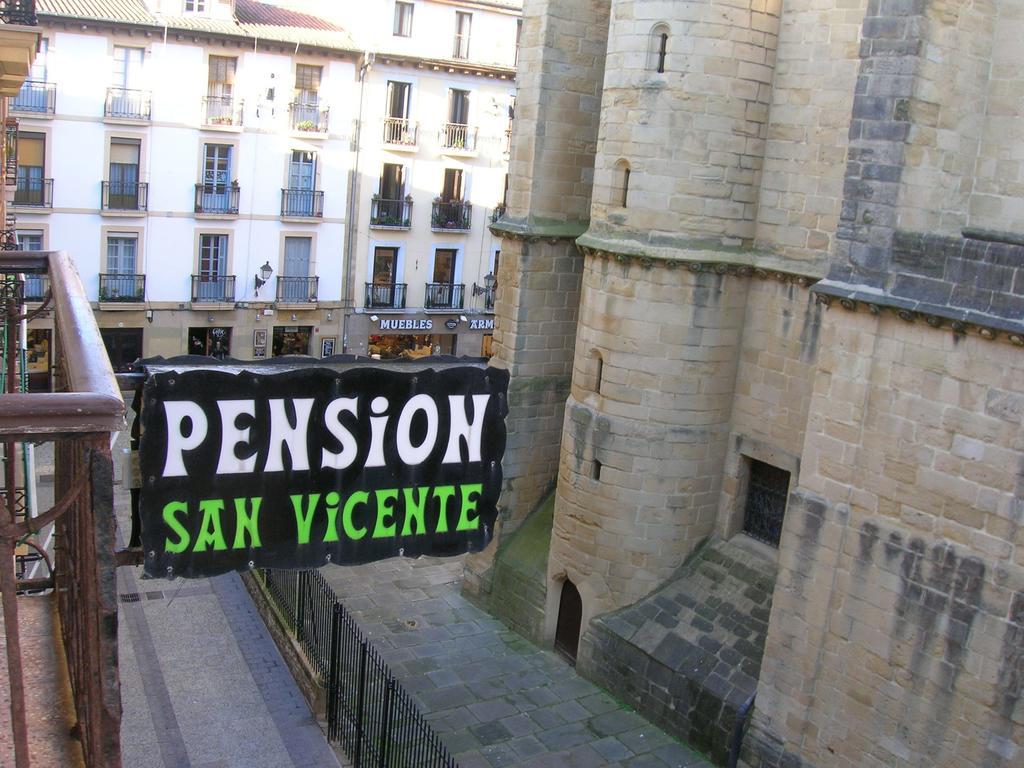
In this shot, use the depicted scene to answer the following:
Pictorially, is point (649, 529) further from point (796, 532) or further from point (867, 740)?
point (867, 740)

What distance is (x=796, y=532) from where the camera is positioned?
39.0 ft

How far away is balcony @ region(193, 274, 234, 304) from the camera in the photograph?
31.6 meters

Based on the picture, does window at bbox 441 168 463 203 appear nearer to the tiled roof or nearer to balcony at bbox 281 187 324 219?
balcony at bbox 281 187 324 219

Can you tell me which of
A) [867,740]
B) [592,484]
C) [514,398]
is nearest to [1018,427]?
[867,740]

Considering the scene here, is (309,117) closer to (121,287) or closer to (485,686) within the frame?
(121,287)

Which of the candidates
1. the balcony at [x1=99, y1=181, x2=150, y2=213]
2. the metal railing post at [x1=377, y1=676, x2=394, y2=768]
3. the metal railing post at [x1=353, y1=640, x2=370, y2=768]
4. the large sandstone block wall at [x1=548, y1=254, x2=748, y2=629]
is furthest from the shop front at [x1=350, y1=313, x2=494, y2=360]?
the metal railing post at [x1=377, y1=676, x2=394, y2=768]

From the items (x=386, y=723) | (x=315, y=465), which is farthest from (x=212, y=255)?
(x=315, y=465)

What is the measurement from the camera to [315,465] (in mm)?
9055

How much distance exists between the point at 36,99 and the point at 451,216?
12.8 metres

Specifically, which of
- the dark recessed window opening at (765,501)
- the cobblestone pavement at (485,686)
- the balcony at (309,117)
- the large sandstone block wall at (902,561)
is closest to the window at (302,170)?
the balcony at (309,117)

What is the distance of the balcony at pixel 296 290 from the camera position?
3278 cm

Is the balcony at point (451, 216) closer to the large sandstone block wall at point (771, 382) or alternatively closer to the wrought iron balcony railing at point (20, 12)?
the large sandstone block wall at point (771, 382)

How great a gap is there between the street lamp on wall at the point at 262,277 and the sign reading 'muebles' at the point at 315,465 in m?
23.4

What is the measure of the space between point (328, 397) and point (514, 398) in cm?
812
